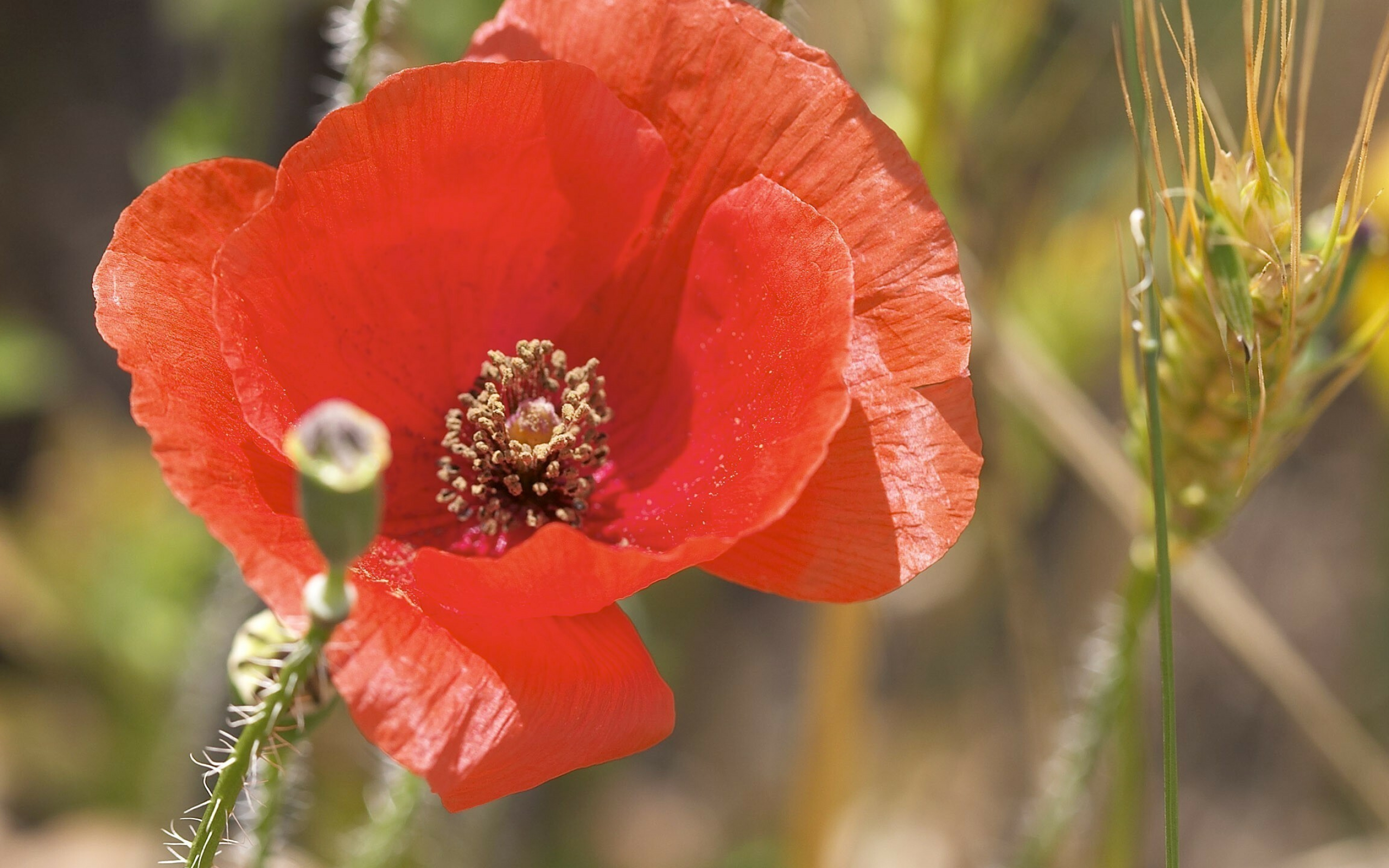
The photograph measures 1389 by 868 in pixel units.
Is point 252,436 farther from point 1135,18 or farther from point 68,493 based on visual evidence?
point 68,493

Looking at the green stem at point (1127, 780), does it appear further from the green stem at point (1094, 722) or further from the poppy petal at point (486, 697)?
the poppy petal at point (486, 697)

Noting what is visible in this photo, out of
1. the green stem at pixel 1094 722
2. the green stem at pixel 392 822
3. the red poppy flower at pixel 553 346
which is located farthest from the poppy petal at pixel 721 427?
the green stem at pixel 1094 722

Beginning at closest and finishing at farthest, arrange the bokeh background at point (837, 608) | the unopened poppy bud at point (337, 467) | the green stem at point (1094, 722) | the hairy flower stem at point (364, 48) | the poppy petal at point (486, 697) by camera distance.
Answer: the unopened poppy bud at point (337, 467) → the poppy petal at point (486, 697) → the hairy flower stem at point (364, 48) → the green stem at point (1094, 722) → the bokeh background at point (837, 608)

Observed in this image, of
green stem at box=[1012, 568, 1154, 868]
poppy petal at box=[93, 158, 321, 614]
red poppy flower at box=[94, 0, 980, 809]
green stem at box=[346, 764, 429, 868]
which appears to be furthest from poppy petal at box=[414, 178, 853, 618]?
green stem at box=[1012, 568, 1154, 868]

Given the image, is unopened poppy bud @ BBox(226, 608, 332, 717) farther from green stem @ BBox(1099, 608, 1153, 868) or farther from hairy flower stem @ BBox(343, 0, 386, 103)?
Answer: green stem @ BBox(1099, 608, 1153, 868)

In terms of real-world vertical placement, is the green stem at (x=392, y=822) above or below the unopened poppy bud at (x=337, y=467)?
below

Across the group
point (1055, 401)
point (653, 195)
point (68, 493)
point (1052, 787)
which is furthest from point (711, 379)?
point (68, 493)
